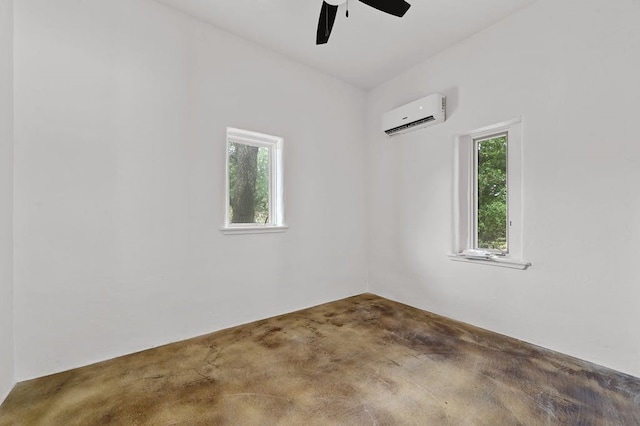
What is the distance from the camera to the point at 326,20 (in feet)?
6.96

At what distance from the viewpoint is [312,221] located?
130 inches

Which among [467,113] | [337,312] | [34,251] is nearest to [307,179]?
[337,312]

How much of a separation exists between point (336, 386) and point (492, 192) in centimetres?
223

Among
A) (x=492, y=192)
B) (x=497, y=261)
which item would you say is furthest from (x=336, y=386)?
(x=492, y=192)

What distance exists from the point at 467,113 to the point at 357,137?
1384 mm

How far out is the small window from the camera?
9.15 ft

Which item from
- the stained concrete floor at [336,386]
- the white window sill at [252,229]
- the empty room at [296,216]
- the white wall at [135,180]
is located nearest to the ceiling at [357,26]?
the empty room at [296,216]

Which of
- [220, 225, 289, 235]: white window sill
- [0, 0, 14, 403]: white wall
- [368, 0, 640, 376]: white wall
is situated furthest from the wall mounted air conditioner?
[0, 0, 14, 403]: white wall

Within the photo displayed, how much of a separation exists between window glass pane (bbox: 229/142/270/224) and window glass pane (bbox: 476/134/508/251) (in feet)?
7.13

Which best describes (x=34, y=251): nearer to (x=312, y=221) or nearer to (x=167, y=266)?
(x=167, y=266)

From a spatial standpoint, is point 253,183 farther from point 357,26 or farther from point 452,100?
point 452,100

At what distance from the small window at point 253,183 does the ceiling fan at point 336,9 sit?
1.12 m

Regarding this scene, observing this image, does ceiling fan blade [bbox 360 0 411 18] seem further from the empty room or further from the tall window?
the tall window

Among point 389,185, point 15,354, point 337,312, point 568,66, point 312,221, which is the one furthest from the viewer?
point 389,185
